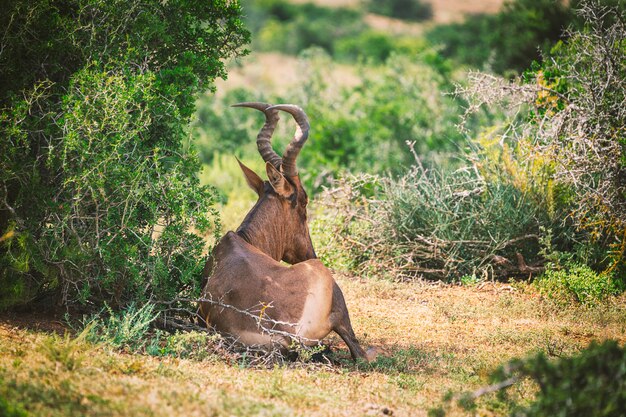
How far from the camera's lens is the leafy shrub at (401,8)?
164ft

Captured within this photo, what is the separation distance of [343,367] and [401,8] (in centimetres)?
4698

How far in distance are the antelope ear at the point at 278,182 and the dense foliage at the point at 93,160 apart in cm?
79

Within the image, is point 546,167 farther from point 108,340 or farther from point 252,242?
point 108,340

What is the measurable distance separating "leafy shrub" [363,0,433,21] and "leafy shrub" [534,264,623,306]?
141 ft

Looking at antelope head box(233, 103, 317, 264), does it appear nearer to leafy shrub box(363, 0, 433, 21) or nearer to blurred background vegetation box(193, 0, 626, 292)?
blurred background vegetation box(193, 0, 626, 292)

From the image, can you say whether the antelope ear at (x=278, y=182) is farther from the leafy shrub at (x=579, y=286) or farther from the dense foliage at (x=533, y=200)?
the leafy shrub at (x=579, y=286)

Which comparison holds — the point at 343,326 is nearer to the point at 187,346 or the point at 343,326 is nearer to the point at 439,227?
the point at 187,346

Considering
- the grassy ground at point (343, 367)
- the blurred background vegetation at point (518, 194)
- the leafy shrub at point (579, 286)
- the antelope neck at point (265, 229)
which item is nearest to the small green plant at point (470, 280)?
the blurred background vegetation at point (518, 194)

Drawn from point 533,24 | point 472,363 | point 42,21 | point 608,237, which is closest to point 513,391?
point 472,363

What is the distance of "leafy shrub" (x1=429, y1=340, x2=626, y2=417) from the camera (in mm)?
4344

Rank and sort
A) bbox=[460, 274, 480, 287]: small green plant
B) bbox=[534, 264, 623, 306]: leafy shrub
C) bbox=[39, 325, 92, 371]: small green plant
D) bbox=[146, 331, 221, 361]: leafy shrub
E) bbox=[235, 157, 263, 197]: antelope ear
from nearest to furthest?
bbox=[39, 325, 92, 371]: small green plant
bbox=[146, 331, 221, 361]: leafy shrub
bbox=[235, 157, 263, 197]: antelope ear
bbox=[534, 264, 623, 306]: leafy shrub
bbox=[460, 274, 480, 287]: small green plant

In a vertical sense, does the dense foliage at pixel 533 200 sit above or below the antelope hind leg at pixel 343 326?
above

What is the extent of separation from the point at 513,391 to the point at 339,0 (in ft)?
166

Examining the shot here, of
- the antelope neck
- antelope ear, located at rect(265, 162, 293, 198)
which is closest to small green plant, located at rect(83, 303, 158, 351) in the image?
the antelope neck
